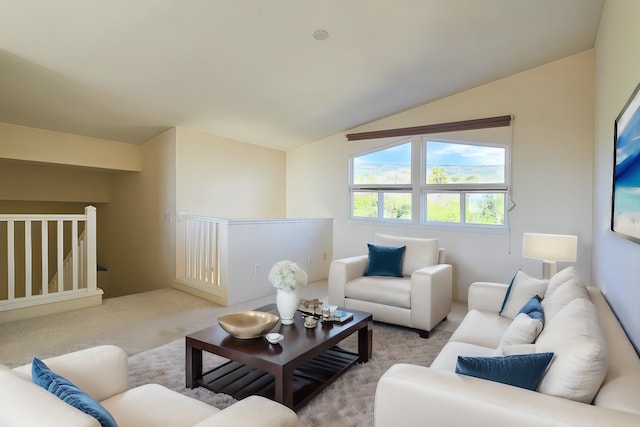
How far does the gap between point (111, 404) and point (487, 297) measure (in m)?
2.63

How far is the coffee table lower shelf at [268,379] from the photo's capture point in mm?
2227

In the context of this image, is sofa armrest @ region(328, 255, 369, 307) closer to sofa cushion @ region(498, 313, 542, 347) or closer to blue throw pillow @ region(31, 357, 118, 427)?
sofa cushion @ region(498, 313, 542, 347)

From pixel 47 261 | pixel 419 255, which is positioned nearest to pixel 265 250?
pixel 419 255

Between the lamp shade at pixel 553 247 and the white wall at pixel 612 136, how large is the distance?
22 centimetres

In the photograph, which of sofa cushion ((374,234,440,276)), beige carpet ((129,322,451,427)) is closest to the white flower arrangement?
beige carpet ((129,322,451,427))

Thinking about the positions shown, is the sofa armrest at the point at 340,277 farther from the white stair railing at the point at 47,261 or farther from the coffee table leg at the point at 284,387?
the white stair railing at the point at 47,261

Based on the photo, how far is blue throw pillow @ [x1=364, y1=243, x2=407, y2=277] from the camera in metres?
3.88

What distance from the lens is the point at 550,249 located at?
3396mm

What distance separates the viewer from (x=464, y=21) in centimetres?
304

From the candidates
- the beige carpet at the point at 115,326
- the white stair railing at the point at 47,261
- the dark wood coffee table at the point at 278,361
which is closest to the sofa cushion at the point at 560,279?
the dark wood coffee table at the point at 278,361

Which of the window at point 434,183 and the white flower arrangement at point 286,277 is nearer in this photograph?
the white flower arrangement at point 286,277

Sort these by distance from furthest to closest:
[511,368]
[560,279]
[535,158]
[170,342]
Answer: [535,158] → [170,342] → [560,279] → [511,368]

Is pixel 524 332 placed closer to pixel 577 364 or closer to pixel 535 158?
pixel 577 364

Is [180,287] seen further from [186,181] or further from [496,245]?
[496,245]
